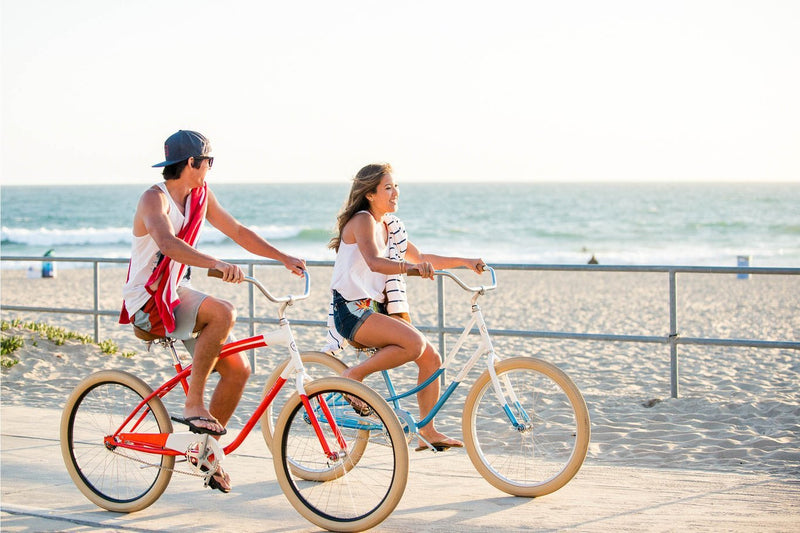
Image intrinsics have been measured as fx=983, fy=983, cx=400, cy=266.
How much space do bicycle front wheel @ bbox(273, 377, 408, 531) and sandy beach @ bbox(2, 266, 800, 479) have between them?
5.87 ft

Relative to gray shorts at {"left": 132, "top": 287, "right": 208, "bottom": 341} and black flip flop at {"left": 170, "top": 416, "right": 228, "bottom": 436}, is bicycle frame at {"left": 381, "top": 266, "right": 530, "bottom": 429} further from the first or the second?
gray shorts at {"left": 132, "top": 287, "right": 208, "bottom": 341}

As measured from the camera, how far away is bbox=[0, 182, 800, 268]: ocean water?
37.7 meters

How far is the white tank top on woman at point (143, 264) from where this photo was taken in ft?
13.5

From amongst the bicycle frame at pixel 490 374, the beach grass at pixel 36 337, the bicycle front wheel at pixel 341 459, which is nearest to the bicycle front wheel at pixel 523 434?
the bicycle frame at pixel 490 374

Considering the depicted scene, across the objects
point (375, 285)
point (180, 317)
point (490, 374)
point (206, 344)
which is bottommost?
point (490, 374)

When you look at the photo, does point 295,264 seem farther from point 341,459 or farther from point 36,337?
point 36,337

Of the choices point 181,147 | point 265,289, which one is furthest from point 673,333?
point 181,147

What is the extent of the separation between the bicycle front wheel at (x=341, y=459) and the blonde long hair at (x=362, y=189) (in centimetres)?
92

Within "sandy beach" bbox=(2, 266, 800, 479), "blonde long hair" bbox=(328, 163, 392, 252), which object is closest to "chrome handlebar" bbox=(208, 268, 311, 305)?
"blonde long hair" bbox=(328, 163, 392, 252)

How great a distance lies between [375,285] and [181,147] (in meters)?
1.16

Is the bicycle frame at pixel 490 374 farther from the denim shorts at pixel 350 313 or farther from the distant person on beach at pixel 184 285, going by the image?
the distant person on beach at pixel 184 285

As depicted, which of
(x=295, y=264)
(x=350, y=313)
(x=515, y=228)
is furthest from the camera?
(x=515, y=228)

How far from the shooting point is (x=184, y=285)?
428 cm

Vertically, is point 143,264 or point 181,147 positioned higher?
point 181,147
